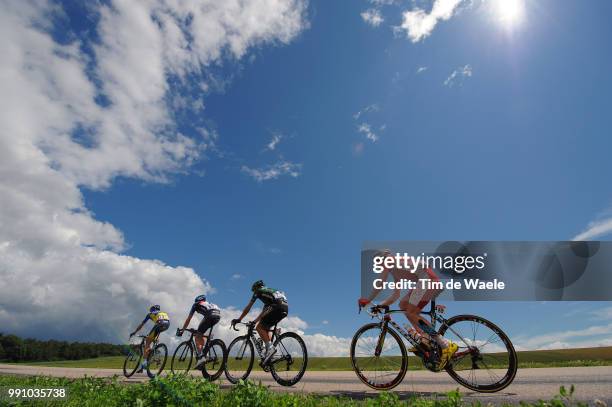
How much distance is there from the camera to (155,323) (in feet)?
50.6

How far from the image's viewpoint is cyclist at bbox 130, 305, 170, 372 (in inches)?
606

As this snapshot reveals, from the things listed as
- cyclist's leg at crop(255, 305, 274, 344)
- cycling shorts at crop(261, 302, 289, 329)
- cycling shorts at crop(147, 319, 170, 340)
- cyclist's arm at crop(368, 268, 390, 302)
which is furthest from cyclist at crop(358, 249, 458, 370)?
cycling shorts at crop(147, 319, 170, 340)

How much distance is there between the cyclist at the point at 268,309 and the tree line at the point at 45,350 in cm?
10630

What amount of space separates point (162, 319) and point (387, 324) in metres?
10.3

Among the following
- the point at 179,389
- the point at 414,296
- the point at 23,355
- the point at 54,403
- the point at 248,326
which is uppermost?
the point at 414,296

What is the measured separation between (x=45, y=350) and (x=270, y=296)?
378ft

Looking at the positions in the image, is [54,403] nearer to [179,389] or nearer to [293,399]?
[179,389]

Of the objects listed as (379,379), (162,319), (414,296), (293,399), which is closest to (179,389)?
(293,399)

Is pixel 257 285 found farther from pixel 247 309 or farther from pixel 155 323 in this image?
pixel 155 323

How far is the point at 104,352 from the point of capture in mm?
104938

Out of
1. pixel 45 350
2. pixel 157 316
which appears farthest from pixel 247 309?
pixel 45 350

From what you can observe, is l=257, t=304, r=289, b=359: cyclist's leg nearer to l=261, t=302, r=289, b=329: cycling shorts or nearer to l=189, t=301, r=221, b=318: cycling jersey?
l=261, t=302, r=289, b=329: cycling shorts

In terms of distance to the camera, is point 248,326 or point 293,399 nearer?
point 293,399

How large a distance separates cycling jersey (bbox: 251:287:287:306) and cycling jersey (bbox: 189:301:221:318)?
10.8 feet
